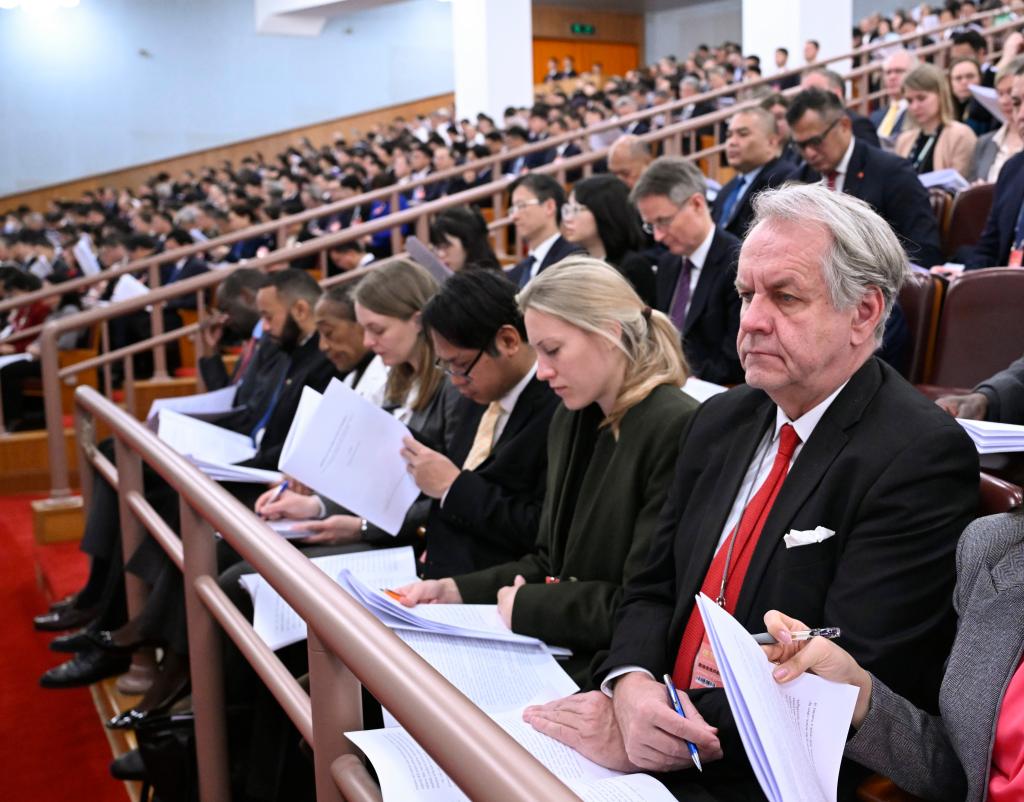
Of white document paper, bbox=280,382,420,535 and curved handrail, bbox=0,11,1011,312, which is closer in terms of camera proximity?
white document paper, bbox=280,382,420,535

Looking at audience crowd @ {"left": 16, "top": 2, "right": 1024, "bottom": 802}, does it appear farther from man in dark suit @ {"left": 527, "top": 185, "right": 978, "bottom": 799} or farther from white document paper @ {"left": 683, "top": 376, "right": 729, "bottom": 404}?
white document paper @ {"left": 683, "top": 376, "right": 729, "bottom": 404}

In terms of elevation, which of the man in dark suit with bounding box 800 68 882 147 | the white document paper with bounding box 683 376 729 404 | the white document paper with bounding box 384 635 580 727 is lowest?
the white document paper with bounding box 384 635 580 727

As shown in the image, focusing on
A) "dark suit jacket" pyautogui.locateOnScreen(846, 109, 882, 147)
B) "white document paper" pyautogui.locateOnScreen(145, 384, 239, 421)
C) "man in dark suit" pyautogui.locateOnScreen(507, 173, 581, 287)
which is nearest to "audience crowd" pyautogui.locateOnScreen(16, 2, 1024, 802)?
"white document paper" pyautogui.locateOnScreen(145, 384, 239, 421)

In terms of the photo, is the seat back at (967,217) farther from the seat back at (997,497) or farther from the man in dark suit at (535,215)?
the seat back at (997,497)

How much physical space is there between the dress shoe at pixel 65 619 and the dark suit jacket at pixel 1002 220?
3.06 meters

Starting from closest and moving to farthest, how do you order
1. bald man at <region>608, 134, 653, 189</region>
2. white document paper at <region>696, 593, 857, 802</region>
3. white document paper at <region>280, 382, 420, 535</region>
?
white document paper at <region>696, 593, 857, 802</region>
white document paper at <region>280, 382, 420, 535</region>
bald man at <region>608, 134, 653, 189</region>

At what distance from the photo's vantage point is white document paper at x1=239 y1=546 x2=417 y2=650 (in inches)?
77.8

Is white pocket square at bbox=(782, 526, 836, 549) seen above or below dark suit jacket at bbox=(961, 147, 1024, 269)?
below

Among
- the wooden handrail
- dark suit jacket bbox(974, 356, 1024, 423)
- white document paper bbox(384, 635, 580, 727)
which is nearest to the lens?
the wooden handrail

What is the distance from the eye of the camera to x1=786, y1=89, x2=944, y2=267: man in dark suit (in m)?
Answer: 3.55

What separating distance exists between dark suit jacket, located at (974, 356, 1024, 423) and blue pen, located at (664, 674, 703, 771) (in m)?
0.69

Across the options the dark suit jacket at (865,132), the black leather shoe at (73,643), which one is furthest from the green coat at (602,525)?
the dark suit jacket at (865,132)

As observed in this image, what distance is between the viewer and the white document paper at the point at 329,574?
77.8 inches

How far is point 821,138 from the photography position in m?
3.80
